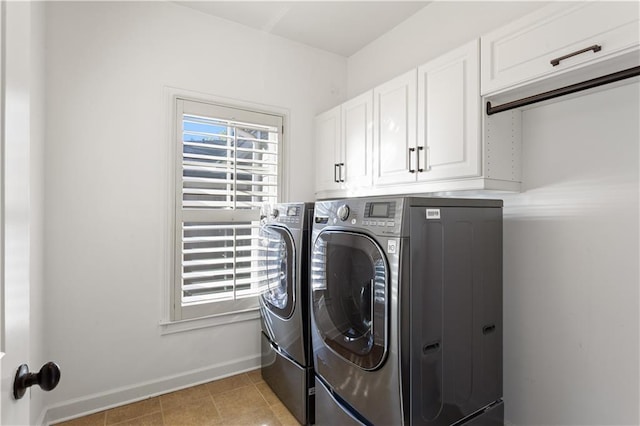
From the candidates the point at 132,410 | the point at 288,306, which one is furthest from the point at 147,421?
the point at 288,306

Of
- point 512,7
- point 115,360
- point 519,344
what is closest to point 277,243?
point 115,360

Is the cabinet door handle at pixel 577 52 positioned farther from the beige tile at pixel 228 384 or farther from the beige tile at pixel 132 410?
the beige tile at pixel 132 410

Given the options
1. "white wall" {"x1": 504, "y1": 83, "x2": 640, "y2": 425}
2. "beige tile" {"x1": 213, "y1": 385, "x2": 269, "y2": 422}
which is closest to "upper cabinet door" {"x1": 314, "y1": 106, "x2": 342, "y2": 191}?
"white wall" {"x1": 504, "y1": 83, "x2": 640, "y2": 425}

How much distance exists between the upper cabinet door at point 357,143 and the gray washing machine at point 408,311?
2.41 ft

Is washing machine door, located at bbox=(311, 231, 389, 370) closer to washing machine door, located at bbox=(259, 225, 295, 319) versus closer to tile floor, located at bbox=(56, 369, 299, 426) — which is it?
washing machine door, located at bbox=(259, 225, 295, 319)

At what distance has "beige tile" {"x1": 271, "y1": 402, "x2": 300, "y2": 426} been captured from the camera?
6.57 feet

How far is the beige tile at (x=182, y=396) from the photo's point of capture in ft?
7.20

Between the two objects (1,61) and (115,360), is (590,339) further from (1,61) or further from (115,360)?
(115,360)

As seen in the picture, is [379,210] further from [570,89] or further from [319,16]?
[319,16]

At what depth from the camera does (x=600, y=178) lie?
1547mm

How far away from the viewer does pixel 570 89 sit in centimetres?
138

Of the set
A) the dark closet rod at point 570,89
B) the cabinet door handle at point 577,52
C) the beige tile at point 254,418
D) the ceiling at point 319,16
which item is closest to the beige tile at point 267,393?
the beige tile at point 254,418

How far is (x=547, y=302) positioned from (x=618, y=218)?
1.73 ft

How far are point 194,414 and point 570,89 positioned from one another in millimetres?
2657
